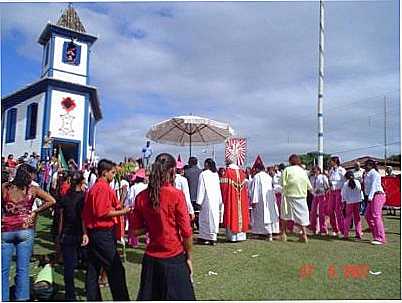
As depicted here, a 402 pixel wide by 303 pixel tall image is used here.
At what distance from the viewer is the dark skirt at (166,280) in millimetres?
3701

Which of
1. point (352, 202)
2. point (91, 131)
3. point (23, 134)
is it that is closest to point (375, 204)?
point (352, 202)

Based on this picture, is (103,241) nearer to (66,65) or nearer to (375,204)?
(375,204)

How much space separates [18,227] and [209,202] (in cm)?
424

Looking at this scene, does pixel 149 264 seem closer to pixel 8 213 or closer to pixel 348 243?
pixel 8 213

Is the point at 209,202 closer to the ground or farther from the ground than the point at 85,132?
closer to the ground

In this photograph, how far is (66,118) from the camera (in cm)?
2008

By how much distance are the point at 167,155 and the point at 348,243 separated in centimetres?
569

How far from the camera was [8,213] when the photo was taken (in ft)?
15.7

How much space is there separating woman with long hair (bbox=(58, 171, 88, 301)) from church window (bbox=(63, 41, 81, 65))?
15398mm

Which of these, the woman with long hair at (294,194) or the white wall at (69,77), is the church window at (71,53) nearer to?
the white wall at (69,77)

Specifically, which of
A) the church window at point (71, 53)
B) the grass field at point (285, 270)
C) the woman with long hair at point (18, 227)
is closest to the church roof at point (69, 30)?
the church window at point (71, 53)

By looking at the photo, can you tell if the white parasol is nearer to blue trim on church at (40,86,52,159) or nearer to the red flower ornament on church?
blue trim on church at (40,86,52,159)

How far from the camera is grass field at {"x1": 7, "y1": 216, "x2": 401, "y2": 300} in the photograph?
17.6 ft

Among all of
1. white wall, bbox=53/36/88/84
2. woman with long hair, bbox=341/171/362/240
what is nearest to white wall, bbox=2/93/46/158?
white wall, bbox=53/36/88/84
